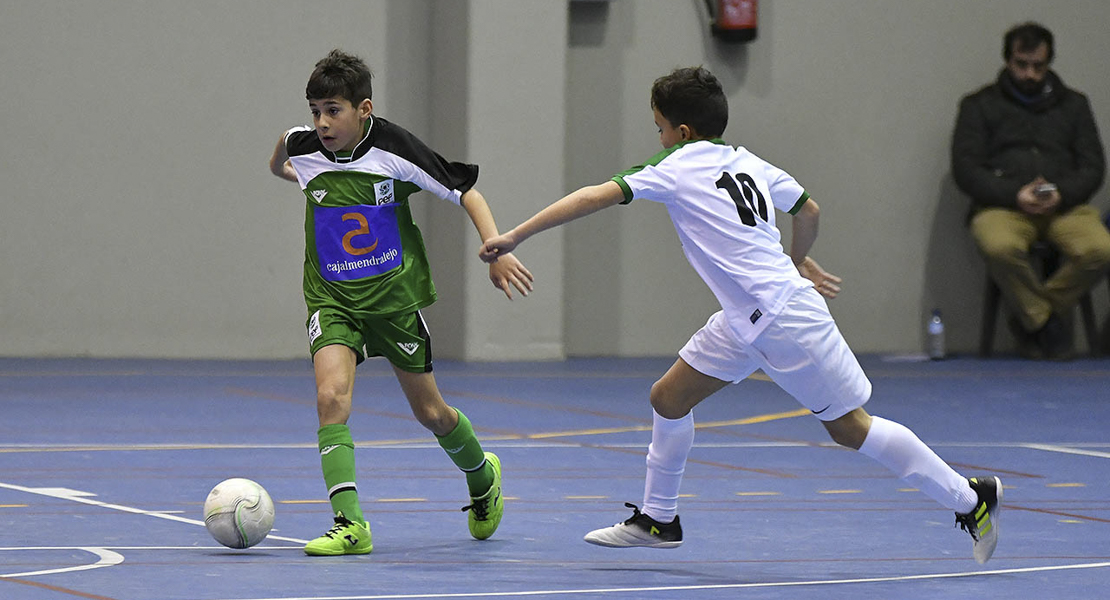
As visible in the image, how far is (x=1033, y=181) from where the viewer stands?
1172cm

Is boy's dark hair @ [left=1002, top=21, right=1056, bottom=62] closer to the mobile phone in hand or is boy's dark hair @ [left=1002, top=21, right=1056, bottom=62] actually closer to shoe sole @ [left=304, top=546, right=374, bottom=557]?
the mobile phone in hand

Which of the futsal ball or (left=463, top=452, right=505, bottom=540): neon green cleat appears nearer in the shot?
the futsal ball

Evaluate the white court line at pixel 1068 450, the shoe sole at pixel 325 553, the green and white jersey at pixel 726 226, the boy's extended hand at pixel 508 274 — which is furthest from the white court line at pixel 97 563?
the white court line at pixel 1068 450

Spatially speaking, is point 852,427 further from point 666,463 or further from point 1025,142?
point 1025,142

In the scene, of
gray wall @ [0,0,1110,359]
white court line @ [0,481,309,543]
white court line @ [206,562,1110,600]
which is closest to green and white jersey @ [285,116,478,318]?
white court line @ [0,481,309,543]

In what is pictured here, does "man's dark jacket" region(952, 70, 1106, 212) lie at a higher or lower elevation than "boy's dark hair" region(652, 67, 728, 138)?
higher

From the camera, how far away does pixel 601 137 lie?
12070 millimetres

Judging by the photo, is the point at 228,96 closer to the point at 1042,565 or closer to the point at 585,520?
the point at 585,520

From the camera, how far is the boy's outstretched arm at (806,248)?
16.5 feet

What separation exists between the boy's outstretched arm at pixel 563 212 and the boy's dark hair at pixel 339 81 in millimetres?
776

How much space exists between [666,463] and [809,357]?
1.91 feet

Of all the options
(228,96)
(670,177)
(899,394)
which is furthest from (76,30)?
(670,177)

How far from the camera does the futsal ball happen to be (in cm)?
481

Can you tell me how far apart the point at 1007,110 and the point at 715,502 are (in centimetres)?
679
